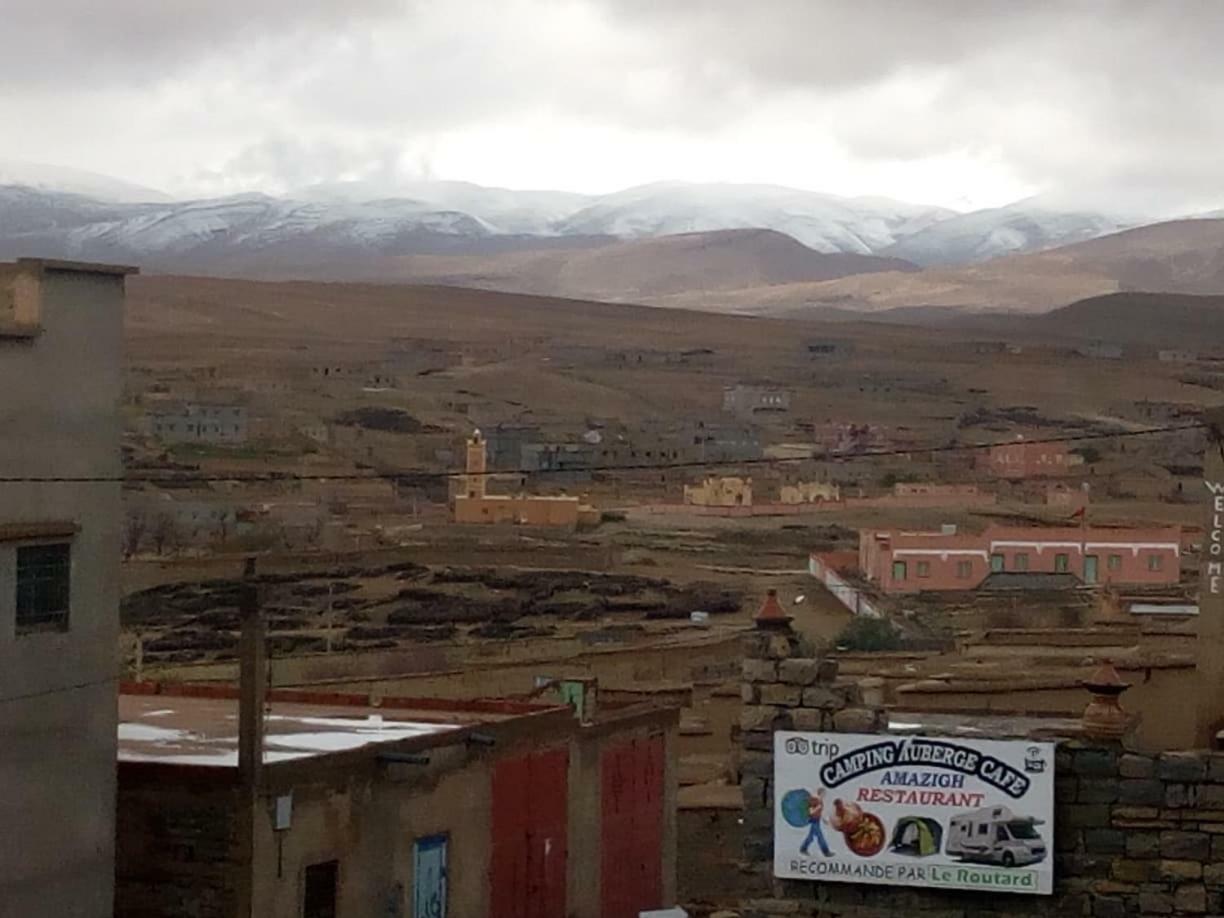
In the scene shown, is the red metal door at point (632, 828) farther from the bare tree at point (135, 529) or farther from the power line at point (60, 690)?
the bare tree at point (135, 529)

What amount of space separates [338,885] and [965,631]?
124ft

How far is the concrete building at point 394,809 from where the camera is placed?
17.9 m

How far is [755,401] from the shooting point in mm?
143000

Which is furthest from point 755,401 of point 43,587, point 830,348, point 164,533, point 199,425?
point 43,587

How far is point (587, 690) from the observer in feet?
82.6

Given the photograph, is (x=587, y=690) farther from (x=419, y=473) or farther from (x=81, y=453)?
(x=419, y=473)

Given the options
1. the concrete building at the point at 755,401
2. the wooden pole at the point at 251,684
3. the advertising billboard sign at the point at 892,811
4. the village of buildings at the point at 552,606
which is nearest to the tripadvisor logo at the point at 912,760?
the advertising billboard sign at the point at 892,811

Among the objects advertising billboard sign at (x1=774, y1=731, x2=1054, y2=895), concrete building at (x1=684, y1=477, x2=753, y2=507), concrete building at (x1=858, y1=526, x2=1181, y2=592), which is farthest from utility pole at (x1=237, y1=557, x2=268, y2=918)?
concrete building at (x1=684, y1=477, x2=753, y2=507)

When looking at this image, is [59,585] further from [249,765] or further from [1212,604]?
[1212,604]

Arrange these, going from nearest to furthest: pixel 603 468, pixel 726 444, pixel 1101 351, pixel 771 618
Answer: pixel 771 618 < pixel 603 468 < pixel 726 444 < pixel 1101 351

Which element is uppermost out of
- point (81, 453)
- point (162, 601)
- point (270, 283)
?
point (270, 283)

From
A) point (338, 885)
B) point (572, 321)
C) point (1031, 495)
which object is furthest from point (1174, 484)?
point (338, 885)

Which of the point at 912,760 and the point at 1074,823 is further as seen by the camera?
the point at 912,760

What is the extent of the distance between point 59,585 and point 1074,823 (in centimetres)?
762
